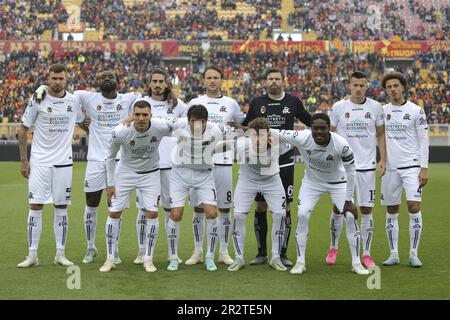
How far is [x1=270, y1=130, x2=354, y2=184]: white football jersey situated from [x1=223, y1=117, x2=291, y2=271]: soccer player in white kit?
283mm

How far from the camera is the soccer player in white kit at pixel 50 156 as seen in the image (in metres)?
9.58

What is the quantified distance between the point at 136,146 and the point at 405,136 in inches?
138

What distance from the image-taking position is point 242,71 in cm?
4438

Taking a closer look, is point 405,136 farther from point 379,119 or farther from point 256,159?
point 256,159

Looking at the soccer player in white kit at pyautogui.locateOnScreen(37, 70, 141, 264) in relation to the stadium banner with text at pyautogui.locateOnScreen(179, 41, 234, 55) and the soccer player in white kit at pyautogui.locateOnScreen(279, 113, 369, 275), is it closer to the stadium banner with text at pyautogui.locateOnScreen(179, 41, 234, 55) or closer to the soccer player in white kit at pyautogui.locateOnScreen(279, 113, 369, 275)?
the soccer player in white kit at pyautogui.locateOnScreen(279, 113, 369, 275)

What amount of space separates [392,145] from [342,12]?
42591mm

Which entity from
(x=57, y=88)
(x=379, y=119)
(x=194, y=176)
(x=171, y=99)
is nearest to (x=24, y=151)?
(x=57, y=88)

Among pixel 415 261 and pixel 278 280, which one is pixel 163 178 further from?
pixel 415 261

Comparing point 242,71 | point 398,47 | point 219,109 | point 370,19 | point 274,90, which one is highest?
point 370,19

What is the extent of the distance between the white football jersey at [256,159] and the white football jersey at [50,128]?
2.22 meters

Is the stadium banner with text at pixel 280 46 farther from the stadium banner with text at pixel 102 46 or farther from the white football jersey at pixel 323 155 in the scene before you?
the white football jersey at pixel 323 155

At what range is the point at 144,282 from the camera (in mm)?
8383

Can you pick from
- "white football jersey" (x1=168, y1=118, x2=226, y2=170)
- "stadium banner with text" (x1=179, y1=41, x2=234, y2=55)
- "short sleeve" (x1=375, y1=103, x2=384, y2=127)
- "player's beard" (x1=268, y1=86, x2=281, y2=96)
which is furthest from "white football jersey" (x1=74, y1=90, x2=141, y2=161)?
"stadium banner with text" (x1=179, y1=41, x2=234, y2=55)

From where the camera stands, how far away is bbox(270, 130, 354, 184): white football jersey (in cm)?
902
